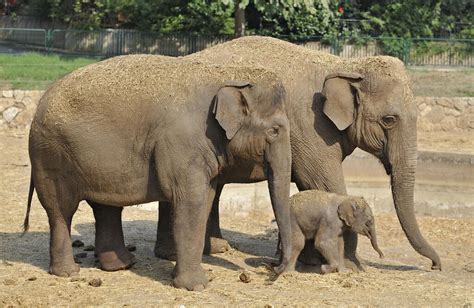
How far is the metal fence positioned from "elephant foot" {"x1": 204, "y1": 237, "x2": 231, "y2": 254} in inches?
721

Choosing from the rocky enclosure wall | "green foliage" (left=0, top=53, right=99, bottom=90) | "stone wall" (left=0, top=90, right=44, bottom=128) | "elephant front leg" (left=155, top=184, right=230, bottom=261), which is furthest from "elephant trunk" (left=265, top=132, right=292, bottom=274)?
the rocky enclosure wall

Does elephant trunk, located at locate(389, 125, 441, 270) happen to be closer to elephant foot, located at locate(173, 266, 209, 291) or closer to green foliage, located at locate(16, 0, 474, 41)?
elephant foot, located at locate(173, 266, 209, 291)

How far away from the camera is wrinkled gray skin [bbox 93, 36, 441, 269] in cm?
1030

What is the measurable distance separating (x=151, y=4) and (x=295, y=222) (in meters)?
24.7

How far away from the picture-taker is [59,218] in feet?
32.0

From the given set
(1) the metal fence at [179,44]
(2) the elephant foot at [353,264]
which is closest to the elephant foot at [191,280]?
(2) the elephant foot at [353,264]

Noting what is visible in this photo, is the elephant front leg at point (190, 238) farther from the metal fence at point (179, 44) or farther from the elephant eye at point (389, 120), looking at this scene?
the metal fence at point (179, 44)

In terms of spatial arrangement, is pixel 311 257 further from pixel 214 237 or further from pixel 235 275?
pixel 214 237

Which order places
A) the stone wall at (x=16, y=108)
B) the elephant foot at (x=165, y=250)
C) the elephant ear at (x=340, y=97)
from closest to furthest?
the elephant ear at (x=340, y=97) < the elephant foot at (x=165, y=250) < the stone wall at (x=16, y=108)

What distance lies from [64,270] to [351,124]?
134 inches

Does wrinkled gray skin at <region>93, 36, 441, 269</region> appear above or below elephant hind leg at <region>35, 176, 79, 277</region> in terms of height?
above

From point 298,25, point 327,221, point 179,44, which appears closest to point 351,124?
point 327,221

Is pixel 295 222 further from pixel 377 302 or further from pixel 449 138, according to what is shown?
pixel 449 138

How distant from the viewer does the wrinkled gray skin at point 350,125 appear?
33.8 ft
